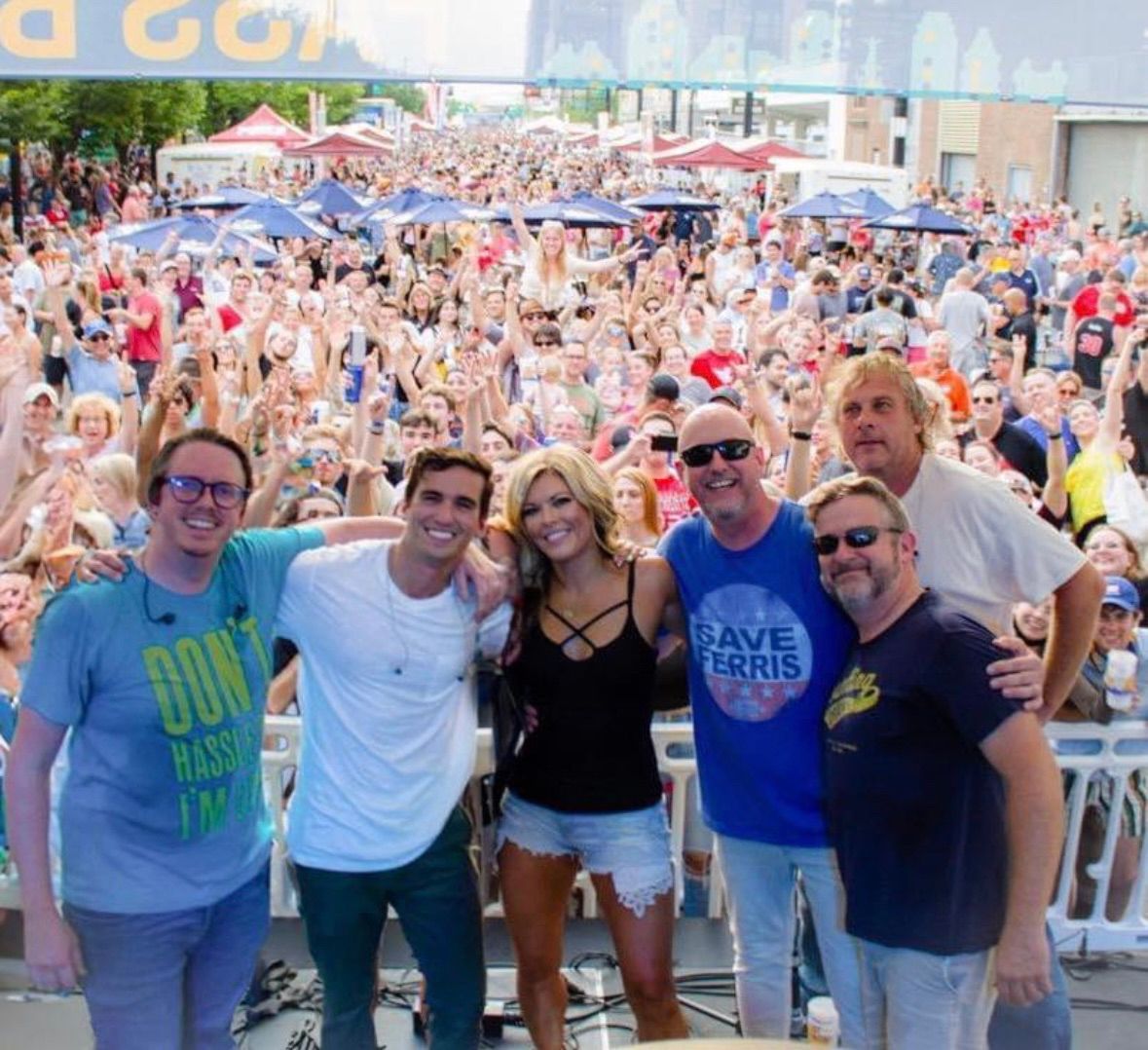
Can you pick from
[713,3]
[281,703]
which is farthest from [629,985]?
[713,3]

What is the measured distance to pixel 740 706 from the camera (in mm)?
3361

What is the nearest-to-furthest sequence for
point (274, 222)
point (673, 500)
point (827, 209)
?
point (673, 500), point (274, 222), point (827, 209)

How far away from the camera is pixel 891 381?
3.73 meters

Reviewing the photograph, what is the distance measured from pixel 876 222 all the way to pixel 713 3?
56.3ft

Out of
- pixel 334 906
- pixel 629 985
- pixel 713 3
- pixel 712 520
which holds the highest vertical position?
pixel 713 3

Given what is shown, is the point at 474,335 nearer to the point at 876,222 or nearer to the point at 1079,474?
the point at 1079,474

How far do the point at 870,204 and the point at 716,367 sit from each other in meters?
14.0

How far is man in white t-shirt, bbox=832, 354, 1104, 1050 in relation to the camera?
11.7ft

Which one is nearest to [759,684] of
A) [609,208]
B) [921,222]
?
[609,208]

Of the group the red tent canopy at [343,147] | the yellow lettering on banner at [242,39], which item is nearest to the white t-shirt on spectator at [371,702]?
the yellow lettering on banner at [242,39]

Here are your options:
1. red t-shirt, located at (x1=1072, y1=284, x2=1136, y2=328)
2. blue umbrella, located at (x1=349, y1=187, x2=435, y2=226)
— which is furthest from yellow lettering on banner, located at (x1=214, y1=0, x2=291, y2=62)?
blue umbrella, located at (x1=349, y1=187, x2=435, y2=226)

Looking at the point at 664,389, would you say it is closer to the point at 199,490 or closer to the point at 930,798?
the point at 199,490

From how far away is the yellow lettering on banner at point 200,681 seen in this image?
309cm

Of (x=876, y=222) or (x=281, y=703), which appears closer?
(x=281, y=703)
